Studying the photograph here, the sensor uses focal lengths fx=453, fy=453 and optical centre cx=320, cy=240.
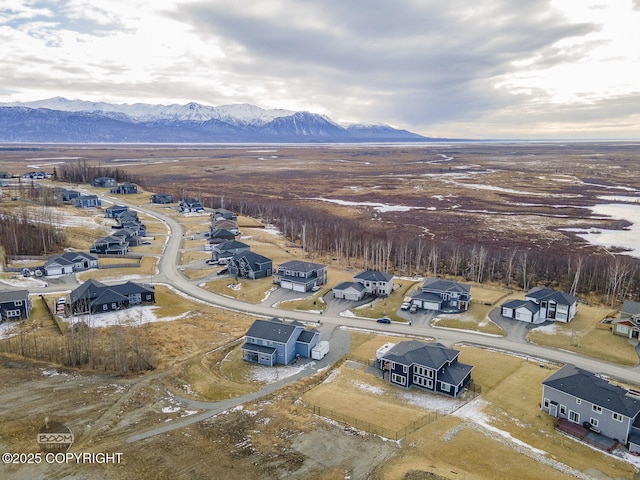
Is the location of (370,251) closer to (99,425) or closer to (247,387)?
(247,387)

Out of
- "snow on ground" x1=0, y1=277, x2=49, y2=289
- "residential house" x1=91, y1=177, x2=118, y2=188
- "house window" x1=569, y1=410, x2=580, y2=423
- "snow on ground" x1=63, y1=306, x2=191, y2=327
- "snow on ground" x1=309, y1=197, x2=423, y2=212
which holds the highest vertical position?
"residential house" x1=91, y1=177, x2=118, y2=188

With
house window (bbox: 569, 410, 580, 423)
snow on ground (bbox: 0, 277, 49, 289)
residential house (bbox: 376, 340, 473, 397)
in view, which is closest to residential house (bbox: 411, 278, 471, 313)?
residential house (bbox: 376, 340, 473, 397)

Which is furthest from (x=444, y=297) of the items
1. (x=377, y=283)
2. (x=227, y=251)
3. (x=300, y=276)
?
(x=227, y=251)

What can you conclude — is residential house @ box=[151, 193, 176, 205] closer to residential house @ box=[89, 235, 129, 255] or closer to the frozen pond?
residential house @ box=[89, 235, 129, 255]

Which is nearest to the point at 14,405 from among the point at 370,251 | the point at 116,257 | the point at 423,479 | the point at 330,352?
the point at 330,352

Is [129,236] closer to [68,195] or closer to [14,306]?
[14,306]

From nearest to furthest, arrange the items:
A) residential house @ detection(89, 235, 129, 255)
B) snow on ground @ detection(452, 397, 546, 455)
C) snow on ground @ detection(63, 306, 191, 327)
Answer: snow on ground @ detection(452, 397, 546, 455), snow on ground @ detection(63, 306, 191, 327), residential house @ detection(89, 235, 129, 255)
